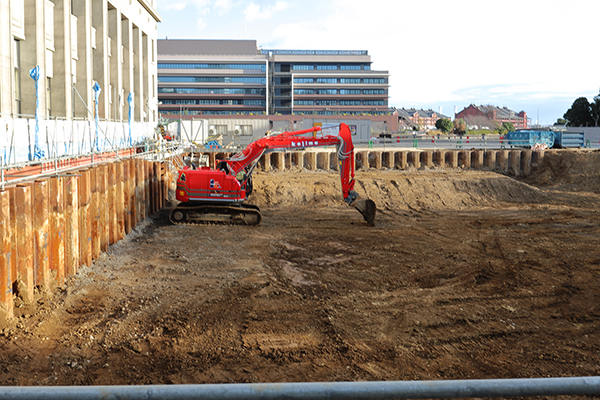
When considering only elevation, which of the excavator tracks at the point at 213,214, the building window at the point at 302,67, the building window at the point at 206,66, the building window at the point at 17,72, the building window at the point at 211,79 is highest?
the building window at the point at 302,67

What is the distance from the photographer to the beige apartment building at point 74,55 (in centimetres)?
2519

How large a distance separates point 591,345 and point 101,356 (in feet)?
26.3

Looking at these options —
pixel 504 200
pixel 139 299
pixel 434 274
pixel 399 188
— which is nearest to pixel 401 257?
pixel 434 274

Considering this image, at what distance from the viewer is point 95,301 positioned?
10.6 meters

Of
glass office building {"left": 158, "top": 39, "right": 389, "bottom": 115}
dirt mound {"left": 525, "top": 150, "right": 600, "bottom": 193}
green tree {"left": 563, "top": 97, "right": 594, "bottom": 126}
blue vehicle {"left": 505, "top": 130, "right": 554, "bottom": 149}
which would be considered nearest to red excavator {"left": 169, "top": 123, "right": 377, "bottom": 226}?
dirt mound {"left": 525, "top": 150, "right": 600, "bottom": 193}

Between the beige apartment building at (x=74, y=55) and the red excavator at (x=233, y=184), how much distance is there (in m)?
5.96

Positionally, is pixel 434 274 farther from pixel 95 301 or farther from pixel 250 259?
pixel 95 301

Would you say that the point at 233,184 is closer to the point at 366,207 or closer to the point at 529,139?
the point at 366,207

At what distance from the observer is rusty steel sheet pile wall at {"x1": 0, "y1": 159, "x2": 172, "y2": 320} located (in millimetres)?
9119

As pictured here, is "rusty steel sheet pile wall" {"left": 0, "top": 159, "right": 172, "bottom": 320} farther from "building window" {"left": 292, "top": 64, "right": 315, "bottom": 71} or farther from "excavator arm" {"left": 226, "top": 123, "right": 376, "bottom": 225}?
"building window" {"left": 292, "top": 64, "right": 315, "bottom": 71}

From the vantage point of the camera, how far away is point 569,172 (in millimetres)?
35062

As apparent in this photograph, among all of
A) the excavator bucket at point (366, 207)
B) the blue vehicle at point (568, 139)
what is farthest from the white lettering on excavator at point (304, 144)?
the blue vehicle at point (568, 139)

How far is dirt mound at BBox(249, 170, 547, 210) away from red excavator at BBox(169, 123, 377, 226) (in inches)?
257

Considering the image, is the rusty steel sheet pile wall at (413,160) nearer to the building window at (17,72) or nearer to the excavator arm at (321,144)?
the building window at (17,72)
